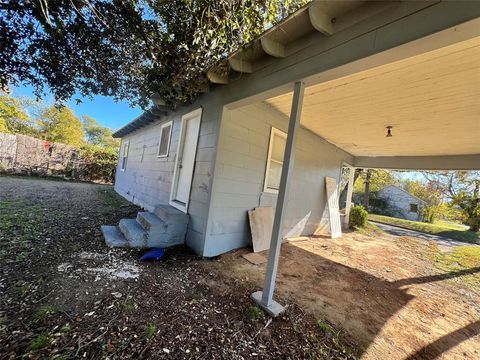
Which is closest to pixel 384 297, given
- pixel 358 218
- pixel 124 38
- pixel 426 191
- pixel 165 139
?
pixel 124 38

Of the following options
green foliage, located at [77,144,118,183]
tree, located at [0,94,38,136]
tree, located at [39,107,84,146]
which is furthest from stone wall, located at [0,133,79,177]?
tree, located at [39,107,84,146]

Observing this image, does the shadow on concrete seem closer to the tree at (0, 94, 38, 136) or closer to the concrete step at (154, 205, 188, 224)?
the concrete step at (154, 205, 188, 224)

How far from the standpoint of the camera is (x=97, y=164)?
14008 mm

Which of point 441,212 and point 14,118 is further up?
point 14,118

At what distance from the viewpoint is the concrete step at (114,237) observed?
3.46 m

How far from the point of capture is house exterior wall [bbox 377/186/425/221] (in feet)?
63.8

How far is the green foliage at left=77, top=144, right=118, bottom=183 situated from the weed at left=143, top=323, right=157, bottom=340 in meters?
14.7

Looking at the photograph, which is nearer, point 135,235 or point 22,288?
point 22,288

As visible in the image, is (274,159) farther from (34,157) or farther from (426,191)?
Result: (426,191)

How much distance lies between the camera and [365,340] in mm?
2127

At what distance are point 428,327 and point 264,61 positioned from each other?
3591 millimetres

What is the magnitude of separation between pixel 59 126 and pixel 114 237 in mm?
22934

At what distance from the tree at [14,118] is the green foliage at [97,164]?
5396 mm

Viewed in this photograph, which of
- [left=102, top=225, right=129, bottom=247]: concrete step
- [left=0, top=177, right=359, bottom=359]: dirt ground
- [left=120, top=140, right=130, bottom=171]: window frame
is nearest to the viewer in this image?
[left=0, top=177, right=359, bottom=359]: dirt ground
